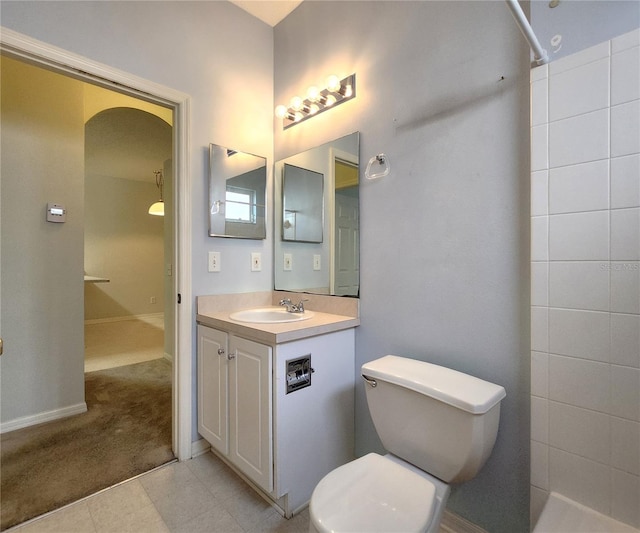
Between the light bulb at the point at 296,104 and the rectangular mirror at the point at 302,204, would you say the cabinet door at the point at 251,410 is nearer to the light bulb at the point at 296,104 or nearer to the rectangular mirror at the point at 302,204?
the rectangular mirror at the point at 302,204

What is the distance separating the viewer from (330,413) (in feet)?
4.86

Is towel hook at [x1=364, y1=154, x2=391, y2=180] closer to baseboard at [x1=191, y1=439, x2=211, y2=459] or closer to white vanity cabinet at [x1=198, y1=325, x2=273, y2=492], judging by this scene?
white vanity cabinet at [x1=198, y1=325, x2=273, y2=492]

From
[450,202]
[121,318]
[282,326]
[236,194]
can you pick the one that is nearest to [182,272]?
[236,194]

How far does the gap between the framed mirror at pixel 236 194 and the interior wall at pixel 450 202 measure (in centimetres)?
64

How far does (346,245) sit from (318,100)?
858 millimetres

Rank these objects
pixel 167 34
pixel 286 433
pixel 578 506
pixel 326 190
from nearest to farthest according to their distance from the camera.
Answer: pixel 578 506 < pixel 286 433 < pixel 167 34 < pixel 326 190

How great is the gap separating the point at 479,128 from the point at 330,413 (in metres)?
1.41

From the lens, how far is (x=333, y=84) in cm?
164

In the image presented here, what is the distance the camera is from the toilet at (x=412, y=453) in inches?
33.1

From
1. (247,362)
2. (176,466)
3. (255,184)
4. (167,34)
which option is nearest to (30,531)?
(176,466)

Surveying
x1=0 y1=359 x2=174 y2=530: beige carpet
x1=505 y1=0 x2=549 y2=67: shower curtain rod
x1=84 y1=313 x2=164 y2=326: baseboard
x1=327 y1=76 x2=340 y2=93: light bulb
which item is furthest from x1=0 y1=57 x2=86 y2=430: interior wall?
x1=84 y1=313 x2=164 y2=326: baseboard

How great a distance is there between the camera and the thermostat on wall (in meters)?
2.12

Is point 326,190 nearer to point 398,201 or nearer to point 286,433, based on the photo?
point 398,201

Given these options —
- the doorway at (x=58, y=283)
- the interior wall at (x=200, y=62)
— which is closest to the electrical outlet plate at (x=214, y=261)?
the interior wall at (x=200, y=62)
